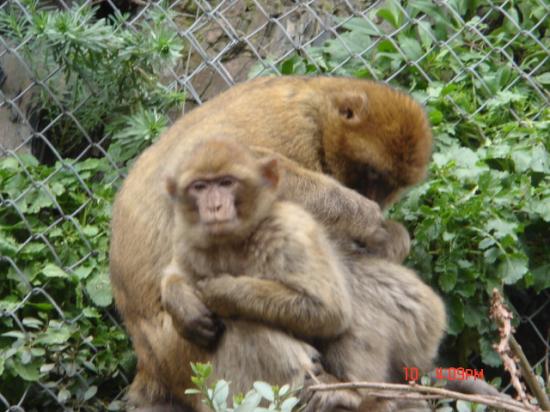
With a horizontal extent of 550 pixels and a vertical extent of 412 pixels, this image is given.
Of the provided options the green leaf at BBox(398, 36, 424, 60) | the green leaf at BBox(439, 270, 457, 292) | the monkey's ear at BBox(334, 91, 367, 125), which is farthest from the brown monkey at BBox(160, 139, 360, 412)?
the green leaf at BBox(398, 36, 424, 60)

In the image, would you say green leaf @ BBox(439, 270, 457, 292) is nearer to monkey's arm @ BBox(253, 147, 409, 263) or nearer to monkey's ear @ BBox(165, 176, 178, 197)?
monkey's arm @ BBox(253, 147, 409, 263)

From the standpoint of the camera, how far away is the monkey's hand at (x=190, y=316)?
21.0 feet

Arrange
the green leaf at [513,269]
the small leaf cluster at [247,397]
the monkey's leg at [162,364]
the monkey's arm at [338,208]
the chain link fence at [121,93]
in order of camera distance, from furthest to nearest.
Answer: the chain link fence at [121,93], the green leaf at [513,269], the monkey's arm at [338,208], the monkey's leg at [162,364], the small leaf cluster at [247,397]

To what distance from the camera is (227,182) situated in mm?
6430

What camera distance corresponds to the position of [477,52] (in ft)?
30.2

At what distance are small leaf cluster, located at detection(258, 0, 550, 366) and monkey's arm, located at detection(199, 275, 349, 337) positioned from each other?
5.03 ft

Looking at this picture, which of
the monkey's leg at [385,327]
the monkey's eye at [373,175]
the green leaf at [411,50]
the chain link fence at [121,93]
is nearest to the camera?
the monkey's leg at [385,327]

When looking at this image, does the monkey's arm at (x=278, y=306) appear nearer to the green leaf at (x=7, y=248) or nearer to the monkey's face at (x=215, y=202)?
the monkey's face at (x=215, y=202)

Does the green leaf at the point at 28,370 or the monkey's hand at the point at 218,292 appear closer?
the monkey's hand at the point at 218,292

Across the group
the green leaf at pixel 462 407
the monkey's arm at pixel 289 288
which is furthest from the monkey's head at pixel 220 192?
the green leaf at pixel 462 407

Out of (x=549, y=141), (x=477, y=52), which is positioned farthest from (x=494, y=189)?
(x=477, y=52)

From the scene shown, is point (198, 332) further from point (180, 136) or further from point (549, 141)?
point (549, 141)

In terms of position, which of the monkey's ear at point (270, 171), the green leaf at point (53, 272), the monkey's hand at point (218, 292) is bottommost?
the green leaf at point (53, 272)

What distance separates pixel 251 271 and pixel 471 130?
2739mm
